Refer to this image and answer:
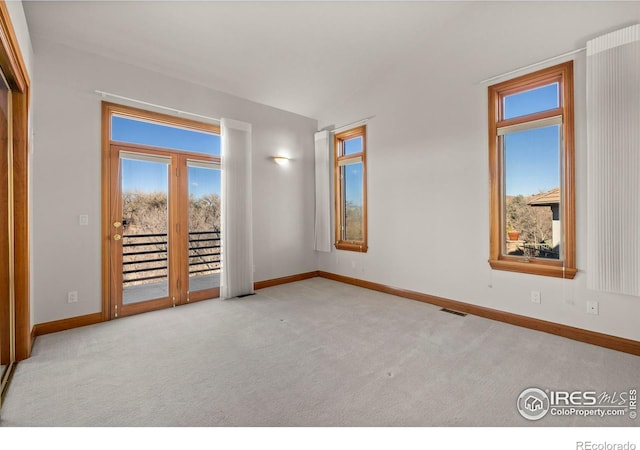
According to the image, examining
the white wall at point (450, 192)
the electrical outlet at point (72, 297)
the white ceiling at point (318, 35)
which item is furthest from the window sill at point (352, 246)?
the electrical outlet at point (72, 297)

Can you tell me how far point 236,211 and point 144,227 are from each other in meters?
1.21

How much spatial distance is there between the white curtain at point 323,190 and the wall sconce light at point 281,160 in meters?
0.63

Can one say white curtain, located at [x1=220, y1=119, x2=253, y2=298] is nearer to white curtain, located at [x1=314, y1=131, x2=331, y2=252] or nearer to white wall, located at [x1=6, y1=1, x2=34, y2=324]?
white curtain, located at [x1=314, y1=131, x2=331, y2=252]

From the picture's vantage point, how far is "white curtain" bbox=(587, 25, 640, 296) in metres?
2.48

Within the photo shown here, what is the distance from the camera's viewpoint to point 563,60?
288cm

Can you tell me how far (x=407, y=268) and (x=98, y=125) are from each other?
423cm

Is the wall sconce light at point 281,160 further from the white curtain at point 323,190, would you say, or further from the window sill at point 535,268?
the window sill at point 535,268

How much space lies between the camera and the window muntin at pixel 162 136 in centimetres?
Answer: 356

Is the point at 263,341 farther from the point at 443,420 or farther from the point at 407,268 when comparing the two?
the point at 407,268

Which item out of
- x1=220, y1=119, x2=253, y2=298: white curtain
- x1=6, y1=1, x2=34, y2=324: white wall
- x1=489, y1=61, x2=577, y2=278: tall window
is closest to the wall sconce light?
x1=220, y1=119, x2=253, y2=298: white curtain

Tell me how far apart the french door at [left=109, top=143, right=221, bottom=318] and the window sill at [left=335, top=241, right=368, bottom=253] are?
2.04 metres

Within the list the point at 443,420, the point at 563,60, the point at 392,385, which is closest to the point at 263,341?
the point at 392,385

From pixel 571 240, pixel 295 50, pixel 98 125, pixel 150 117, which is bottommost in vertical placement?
Result: pixel 571 240

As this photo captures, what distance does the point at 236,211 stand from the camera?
4.42m
